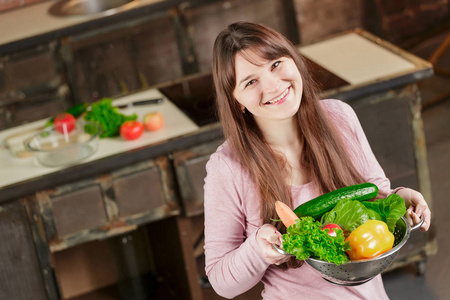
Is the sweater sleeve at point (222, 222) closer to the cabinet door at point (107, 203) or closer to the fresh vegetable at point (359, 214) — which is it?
the fresh vegetable at point (359, 214)

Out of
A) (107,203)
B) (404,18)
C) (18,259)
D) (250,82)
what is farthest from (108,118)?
(404,18)

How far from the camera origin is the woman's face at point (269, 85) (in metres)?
2.19

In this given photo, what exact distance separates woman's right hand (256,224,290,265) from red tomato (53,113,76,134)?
1.80 meters

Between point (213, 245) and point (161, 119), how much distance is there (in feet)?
4.53

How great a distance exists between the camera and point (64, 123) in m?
3.67

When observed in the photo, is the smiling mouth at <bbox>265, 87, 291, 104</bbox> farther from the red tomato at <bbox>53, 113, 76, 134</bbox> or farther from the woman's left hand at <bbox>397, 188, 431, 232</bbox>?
the red tomato at <bbox>53, 113, 76, 134</bbox>

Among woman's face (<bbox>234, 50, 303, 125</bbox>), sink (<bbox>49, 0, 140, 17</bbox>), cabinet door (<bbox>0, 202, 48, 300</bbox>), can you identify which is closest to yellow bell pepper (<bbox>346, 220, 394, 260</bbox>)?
woman's face (<bbox>234, 50, 303, 125</bbox>)

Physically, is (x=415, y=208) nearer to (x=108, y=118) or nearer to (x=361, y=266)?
(x=361, y=266)

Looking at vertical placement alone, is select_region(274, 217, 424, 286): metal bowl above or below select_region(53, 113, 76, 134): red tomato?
below

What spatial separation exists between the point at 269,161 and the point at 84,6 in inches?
133

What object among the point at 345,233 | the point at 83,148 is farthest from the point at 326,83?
the point at 345,233

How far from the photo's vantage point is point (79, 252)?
434cm

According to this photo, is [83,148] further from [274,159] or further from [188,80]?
[274,159]

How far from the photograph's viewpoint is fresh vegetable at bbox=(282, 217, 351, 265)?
1923 mm
